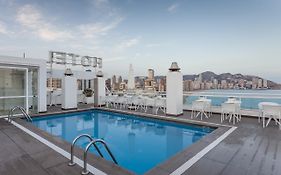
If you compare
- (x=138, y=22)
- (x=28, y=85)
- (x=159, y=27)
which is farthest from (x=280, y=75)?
(x=28, y=85)

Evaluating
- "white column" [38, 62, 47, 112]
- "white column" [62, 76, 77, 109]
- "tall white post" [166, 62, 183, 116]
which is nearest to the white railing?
"tall white post" [166, 62, 183, 116]

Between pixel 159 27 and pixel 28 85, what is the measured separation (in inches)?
302

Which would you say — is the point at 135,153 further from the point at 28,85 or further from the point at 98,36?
the point at 98,36

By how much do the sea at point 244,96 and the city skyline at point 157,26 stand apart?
166 centimetres

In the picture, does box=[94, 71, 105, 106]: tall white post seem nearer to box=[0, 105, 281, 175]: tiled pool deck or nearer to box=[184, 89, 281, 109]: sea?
box=[184, 89, 281, 109]: sea

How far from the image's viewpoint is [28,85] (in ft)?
27.9

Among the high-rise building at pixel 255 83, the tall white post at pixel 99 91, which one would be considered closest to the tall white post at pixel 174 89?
the high-rise building at pixel 255 83

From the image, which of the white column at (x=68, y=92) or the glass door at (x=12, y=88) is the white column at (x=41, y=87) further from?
the white column at (x=68, y=92)

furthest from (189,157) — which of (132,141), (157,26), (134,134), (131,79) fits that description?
(131,79)

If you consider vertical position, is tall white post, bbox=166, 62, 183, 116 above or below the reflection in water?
above

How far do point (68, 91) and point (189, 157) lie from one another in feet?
28.8

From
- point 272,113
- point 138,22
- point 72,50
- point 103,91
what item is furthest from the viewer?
point 72,50

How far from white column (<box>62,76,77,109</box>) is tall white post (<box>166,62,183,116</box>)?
5889 mm

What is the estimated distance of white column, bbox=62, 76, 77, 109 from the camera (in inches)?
405
